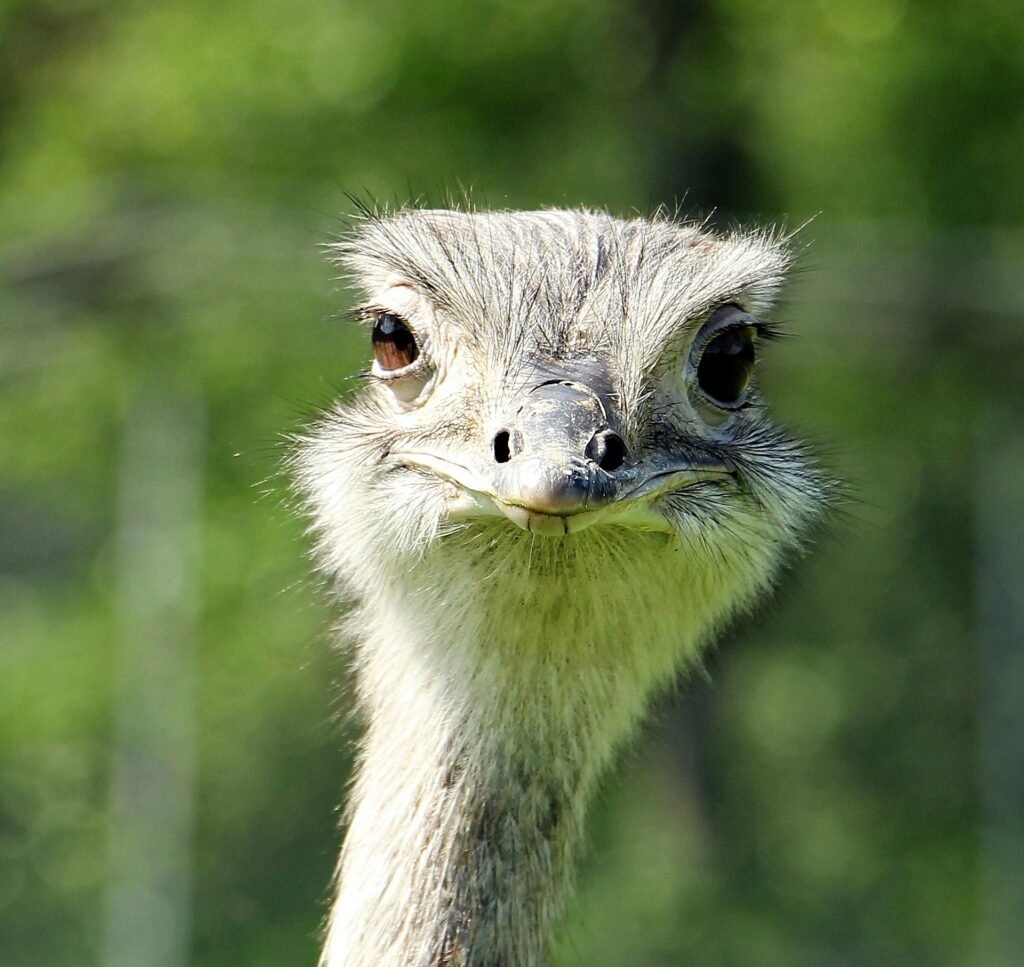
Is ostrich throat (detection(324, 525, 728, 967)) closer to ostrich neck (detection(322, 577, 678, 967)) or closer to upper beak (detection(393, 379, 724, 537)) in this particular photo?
ostrich neck (detection(322, 577, 678, 967))

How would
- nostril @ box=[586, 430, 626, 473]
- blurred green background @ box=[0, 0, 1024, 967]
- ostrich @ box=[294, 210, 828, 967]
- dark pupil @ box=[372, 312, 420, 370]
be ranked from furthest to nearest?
blurred green background @ box=[0, 0, 1024, 967] → dark pupil @ box=[372, 312, 420, 370] → ostrich @ box=[294, 210, 828, 967] → nostril @ box=[586, 430, 626, 473]

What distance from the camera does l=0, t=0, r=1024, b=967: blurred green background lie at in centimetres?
812

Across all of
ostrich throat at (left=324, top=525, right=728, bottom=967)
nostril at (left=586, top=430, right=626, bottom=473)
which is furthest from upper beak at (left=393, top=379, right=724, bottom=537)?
ostrich throat at (left=324, top=525, right=728, bottom=967)

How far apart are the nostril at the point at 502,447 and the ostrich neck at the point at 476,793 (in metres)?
0.38

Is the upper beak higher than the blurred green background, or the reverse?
the blurred green background

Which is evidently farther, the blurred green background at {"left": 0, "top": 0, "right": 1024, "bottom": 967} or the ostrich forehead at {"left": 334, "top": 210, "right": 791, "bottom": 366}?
the blurred green background at {"left": 0, "top": 0, "right": 1024, "bottom": 967}

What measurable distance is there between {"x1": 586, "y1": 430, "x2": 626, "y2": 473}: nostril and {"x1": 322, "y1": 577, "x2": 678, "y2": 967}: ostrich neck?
1.23 ft

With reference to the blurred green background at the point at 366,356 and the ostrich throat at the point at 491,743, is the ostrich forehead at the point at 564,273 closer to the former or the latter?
the ostrich throat at the point at 491,743

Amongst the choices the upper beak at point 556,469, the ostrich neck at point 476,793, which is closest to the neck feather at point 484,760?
the ostrich neck at point 476,793

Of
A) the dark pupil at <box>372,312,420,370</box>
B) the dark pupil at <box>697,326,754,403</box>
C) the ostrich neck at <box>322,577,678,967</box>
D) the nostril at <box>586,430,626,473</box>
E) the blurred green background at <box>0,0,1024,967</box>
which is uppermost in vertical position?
the blurred green background at <box>0,0,1024,967</box>

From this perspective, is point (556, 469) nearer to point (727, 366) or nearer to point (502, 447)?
point (502, 447)

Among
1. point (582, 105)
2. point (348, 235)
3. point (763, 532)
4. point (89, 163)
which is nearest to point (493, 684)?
point (763, 532)

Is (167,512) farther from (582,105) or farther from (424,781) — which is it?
(424,781)

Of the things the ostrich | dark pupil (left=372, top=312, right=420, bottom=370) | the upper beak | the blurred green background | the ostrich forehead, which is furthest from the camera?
the blurred green background
